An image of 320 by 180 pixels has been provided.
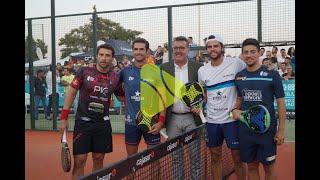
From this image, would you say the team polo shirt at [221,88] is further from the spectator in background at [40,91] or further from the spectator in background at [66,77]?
the spectator in background at [66,77]

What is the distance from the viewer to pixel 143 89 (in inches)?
218

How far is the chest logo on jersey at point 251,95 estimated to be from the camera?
4.85m

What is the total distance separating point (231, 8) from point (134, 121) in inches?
190

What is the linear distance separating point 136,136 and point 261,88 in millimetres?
1741

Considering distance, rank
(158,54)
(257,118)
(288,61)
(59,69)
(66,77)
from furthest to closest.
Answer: (66,77) → (59,69) → (158,54) → (288,61) → (257,118)

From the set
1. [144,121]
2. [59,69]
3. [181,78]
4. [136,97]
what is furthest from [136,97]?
[59,69]

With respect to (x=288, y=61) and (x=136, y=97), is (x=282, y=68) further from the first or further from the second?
(x=136, y=97)

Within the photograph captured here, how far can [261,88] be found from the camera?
15.8 feet

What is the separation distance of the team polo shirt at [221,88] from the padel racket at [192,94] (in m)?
0.13

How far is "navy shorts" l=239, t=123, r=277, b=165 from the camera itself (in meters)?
4.80

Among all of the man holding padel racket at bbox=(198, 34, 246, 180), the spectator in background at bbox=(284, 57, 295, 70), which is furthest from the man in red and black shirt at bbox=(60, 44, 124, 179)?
the spectator in background at bbox=(284, 57, 295, 70)

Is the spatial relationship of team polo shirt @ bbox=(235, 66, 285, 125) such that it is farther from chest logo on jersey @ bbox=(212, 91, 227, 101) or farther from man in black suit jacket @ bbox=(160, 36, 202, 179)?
man in black suit jacket @ bbox=(160, 36, 202, 179)

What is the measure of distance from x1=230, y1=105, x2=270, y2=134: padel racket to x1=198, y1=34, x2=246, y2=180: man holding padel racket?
30 centimetres
